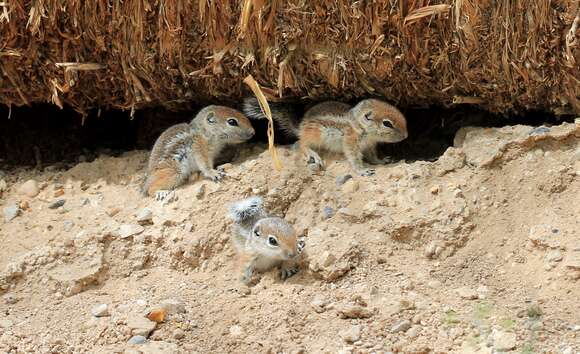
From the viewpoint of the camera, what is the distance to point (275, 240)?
5.10m

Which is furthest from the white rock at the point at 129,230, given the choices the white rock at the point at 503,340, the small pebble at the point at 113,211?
the white rock at the point at 503,340

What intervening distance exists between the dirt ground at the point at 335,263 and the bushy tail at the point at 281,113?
13.0 inches

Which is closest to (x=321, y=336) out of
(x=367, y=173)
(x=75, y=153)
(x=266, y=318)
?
(x=266, y=318)

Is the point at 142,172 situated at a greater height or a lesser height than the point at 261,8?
lesser

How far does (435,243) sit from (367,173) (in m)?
0.82

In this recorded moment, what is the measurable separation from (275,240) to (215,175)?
88 cm

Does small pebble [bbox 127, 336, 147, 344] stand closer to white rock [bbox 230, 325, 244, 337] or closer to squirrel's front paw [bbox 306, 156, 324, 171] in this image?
white rock [bbox 230, 325, 244, 337]

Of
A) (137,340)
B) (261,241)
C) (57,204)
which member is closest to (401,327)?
(261,241)

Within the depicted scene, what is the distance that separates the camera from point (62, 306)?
197 inches

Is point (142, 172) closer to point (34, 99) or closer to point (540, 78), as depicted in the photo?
point (34, 99)

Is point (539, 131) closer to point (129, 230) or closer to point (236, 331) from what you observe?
point (236, 331)

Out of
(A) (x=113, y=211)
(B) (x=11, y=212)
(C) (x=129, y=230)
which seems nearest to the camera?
(C) (x=129, y=230)

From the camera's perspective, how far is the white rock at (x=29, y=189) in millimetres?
6133

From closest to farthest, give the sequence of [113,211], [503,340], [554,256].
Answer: [503,340] < [554,256] < [113,211]
